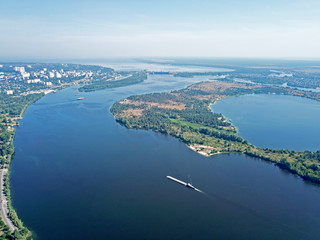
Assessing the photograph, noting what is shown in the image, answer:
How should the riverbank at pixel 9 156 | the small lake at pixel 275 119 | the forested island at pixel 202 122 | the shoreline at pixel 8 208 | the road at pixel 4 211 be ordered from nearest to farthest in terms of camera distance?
the riverbank at pixel 9 156 < the shoreline at pixel 8 208 < the road at pixel 4 211 < the forested island at pixel 202 122 < the small lake at pixel 275 119

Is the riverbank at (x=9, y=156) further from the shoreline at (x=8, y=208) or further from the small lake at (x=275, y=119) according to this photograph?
the small lake at (x=275, y=119)

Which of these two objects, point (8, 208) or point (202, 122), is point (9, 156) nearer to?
point (8, 208)

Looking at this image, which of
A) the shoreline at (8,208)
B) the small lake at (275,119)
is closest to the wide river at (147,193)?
the shoreline at (8,208)

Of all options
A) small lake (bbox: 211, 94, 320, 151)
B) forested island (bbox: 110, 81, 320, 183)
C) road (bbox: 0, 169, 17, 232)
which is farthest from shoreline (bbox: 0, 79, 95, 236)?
small lake (bbox: 211, 94, 320, 151)

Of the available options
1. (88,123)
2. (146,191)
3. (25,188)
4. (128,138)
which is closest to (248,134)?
(128,138)

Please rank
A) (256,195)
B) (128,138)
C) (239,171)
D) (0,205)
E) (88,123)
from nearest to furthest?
1. (0,205)
2. (256,195)
3. (239,171)
4. (128,138)
5. (88,123)

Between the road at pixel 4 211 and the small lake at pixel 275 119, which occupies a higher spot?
the small lake at pixel 275 119

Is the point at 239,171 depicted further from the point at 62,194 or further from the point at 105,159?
the point at 62,194
